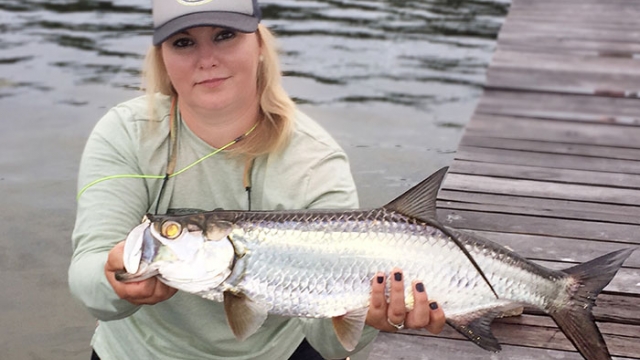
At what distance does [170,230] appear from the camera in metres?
2.47

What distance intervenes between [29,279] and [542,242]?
3.37 metres

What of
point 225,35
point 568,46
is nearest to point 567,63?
point 568,46

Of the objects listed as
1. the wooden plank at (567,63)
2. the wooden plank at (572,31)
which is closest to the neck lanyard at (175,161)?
the wooden plank at (567,63)

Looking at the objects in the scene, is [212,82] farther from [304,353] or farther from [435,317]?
[304,353]

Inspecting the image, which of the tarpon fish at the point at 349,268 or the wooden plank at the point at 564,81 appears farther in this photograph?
the wooden plank at the point at 564,81

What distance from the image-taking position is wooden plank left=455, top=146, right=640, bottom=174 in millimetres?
5852

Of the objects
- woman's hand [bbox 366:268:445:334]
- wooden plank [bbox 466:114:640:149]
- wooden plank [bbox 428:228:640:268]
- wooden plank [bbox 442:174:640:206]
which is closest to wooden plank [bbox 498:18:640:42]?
wooden plank [bbox 466:114:640:149]

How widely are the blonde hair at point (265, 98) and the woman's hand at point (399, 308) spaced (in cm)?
75

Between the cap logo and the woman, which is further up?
the cap logo

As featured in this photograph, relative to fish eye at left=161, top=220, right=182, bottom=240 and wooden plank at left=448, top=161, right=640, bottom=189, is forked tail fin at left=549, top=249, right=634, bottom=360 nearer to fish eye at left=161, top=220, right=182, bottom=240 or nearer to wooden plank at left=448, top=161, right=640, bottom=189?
fish eye at left=161, top=220, right=182, bottom=240

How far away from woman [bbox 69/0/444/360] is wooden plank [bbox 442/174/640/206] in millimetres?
2399

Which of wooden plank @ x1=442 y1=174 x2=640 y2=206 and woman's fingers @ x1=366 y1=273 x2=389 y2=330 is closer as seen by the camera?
woman's fingers @ x1=366 y1=273 x2=389 y2=330

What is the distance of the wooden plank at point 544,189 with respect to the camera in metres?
Result: 5.29

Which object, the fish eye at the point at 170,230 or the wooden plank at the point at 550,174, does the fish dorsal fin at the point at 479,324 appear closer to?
the fish eye at the point at 170,230
